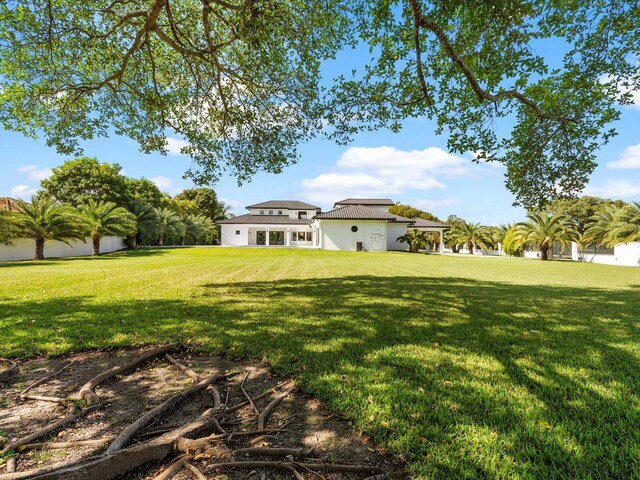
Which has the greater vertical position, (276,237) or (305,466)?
(276,237)

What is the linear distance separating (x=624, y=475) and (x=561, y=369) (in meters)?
1.85

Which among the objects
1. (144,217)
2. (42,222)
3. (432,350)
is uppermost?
(144,217)

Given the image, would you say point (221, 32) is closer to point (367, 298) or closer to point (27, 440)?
point (367, 298)

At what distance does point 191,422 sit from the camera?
2.41 meters

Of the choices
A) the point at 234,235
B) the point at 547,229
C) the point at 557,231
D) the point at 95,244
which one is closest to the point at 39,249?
the point at 95,244

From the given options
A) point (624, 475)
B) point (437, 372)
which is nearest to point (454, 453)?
point (624, 475)

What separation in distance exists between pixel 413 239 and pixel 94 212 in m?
34.1

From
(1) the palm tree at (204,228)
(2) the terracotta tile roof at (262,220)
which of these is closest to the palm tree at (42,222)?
(2) the terracotta tile roof at (262,220)

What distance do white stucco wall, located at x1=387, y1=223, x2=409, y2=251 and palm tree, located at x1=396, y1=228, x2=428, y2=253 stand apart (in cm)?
97

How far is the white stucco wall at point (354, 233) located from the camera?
37.3 m

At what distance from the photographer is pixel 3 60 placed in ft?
26.7

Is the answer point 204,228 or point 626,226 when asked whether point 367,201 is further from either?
point 626,226

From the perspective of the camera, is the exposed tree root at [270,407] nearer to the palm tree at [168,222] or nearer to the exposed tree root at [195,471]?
the exposed tree root at [195,471]

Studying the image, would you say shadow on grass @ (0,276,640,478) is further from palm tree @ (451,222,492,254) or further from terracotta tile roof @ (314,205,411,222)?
palm tree @ (451,222,492,254)
